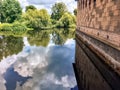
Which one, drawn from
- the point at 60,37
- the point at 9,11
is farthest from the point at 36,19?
the point at 60,37

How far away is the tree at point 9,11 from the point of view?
5648cm

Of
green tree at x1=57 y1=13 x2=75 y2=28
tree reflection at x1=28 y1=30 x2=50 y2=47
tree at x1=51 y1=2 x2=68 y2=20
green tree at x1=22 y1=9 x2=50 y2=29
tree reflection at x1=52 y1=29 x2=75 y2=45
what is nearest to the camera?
tree reflection at x1=28 y1=30 x2=50 y2=47

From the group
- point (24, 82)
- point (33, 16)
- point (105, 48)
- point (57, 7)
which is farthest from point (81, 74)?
point (57, 7)

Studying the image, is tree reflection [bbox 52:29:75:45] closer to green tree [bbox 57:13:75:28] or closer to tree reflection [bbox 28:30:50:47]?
tree reflection [bbox 28:30:50:47]

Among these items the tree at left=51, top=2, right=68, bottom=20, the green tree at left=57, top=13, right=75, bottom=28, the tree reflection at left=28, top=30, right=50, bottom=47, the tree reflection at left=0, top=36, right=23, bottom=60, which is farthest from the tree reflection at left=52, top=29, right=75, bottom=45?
the tree at left=51, top=2, right=68, bottom=20

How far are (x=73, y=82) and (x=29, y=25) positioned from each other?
47.6m

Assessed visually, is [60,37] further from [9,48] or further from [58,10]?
[58,10]

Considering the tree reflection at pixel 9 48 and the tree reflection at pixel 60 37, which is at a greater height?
the tree reflection at pixel 9 48

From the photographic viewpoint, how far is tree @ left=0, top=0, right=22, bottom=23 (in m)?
56.5

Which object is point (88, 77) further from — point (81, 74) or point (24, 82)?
point (24, 82)

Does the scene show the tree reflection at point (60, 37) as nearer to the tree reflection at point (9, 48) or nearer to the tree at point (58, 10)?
the tree reflection at point (9, 48)

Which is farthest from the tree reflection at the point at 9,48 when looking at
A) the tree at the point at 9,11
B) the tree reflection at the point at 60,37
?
the tree at the point at 9,11

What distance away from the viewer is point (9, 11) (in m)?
57.4

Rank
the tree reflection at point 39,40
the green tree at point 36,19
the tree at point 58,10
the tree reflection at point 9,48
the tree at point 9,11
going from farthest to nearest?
the tree at point 58,10
the tree at point 9,11
the green tree at point 36,19
the tree reflection at point 39,40
the tree reflection at point 9,48
